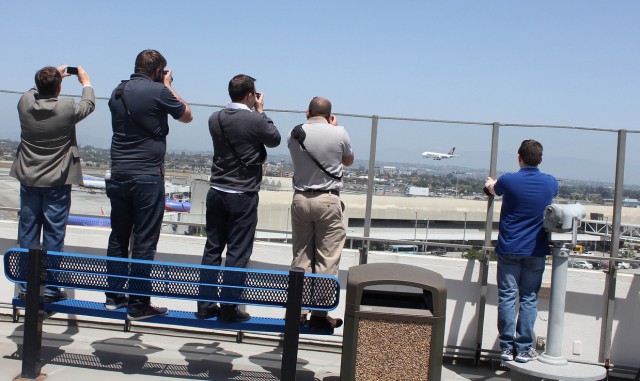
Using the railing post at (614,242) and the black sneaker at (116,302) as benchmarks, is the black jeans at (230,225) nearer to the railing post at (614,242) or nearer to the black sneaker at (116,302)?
the black sneaker at (116,302)

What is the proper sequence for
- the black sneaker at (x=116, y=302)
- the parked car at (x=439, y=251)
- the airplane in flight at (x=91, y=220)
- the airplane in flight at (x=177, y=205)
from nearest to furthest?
the black sneaker at (x=116, y=302) → the parked car at (x=439, y=251) → the airplane in flight at (x=177, y=205) → the airplane in flight at (x=91, y=220)

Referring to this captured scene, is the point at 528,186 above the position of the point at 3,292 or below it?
above

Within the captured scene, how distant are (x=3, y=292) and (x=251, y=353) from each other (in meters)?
2.62

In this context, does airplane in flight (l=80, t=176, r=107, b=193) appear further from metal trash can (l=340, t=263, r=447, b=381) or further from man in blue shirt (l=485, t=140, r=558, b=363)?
man in blue shirt (l=485, t=140, r=558, b=363)

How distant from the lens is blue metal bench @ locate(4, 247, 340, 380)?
5035 millimetres

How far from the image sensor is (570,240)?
5.73m

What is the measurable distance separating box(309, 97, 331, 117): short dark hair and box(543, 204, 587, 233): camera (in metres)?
1.88

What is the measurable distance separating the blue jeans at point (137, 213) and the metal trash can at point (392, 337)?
5.25 feet

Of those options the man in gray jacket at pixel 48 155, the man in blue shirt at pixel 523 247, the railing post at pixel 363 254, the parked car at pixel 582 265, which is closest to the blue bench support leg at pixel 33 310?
the man in gray jacket at pixel 48 155

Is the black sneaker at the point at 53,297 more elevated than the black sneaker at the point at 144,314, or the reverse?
the black sneaker at the point at 53,297

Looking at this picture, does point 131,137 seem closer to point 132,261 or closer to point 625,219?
point 132,261

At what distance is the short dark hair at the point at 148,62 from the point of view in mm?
5590

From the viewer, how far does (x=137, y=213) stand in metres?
5.59

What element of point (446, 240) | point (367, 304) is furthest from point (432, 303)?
point (446, 240)
